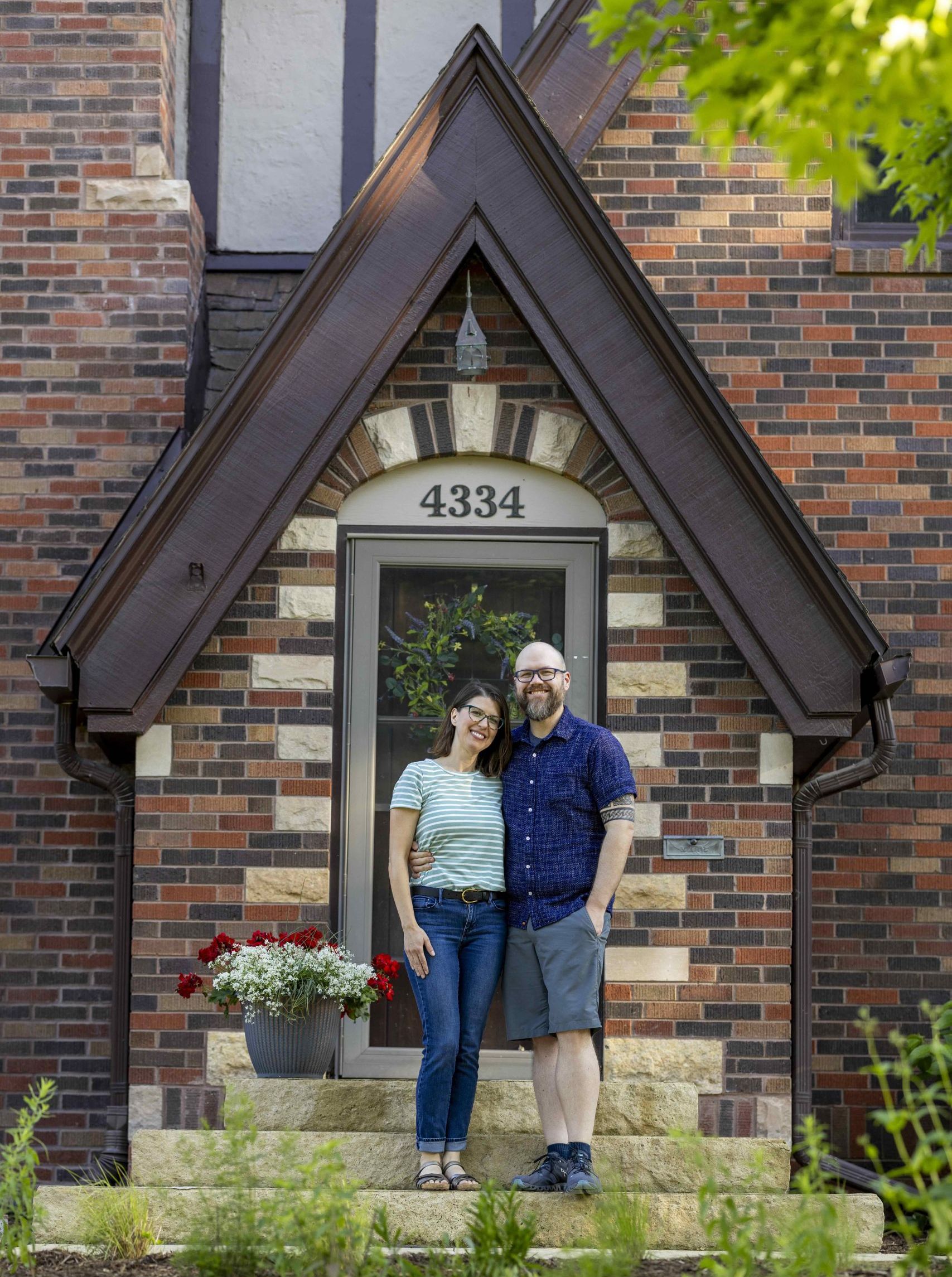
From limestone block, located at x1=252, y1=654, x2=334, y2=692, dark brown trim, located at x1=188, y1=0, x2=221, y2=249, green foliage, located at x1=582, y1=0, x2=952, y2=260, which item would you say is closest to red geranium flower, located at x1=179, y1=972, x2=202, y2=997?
limestone block, located at x1=252, y1=654, x2=334, y2=692

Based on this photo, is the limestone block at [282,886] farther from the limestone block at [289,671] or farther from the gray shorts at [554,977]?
the gray shorts at [554,977]

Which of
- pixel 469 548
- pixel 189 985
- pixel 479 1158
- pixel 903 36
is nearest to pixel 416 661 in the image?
pixel 469 548

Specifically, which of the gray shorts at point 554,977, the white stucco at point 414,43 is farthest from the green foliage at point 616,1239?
the white stucco at point 414,43

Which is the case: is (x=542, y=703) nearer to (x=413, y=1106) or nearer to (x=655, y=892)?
(x=655, y=892)

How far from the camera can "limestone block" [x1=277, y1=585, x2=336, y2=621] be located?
5.87m

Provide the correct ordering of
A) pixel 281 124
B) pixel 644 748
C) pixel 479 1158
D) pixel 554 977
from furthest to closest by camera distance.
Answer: pixel 281 124
pixel 644 748
pixel 479 1158
pixel 554 977

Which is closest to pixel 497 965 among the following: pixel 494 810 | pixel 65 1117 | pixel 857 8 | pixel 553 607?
pixel 494 810

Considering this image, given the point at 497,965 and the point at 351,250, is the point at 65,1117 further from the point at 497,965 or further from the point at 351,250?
the point at 351,250

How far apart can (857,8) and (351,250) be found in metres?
3.13

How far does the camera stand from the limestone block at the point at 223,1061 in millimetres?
5645

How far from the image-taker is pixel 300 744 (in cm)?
584

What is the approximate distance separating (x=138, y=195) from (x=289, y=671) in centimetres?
271

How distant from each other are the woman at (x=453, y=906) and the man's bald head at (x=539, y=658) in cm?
15

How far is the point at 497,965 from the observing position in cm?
495
